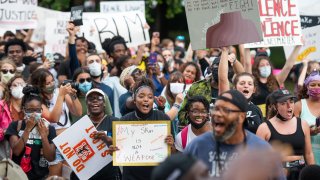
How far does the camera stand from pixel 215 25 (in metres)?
8.79

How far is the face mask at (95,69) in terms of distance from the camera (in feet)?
34.6

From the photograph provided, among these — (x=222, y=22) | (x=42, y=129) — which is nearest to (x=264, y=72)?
(x=222, y=22)

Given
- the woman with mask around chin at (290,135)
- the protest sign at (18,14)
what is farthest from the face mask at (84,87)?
the protest sign at (18,14)

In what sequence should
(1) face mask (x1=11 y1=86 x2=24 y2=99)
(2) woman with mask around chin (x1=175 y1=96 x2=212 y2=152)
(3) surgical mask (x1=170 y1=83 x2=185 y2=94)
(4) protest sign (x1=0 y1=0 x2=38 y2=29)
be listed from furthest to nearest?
(4) protest sign (x1=0 y1=0 x2=38 y2=29) < (3) surgical mask (x1=170 y1=83 x2=185 y2=94) < (1) face mask (x1=11 y1=86 x2=24 y2=99) < (2) woman with mask around chin (x1=175 y1=96 x2=212 y2=152)

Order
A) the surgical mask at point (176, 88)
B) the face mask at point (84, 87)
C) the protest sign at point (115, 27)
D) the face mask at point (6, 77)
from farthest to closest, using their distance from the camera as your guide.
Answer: the protest sign at point (115, 27), the face mask at point (6, 77), the surgical mask at point (176, 88), the face mask at point (84, 87)

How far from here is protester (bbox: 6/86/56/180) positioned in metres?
8.45

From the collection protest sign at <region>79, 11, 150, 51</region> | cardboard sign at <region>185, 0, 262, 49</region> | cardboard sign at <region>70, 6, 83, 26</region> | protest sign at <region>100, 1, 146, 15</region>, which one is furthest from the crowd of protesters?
protest sign at <region>100, 1, 146, 15</region>

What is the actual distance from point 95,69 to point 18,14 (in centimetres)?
359

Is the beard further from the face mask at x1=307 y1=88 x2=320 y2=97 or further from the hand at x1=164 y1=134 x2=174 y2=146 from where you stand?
the face mask at x1=307 y1=88 x2=320 y2=97

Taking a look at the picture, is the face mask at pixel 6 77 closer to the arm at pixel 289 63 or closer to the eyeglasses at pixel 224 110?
the arm at pixel 289 63

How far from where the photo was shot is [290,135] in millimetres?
8352

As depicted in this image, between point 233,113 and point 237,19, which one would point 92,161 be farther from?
point 233,113

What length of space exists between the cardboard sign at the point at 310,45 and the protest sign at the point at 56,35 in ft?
14.3

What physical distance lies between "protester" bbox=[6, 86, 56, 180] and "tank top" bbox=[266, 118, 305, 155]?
2162mm
